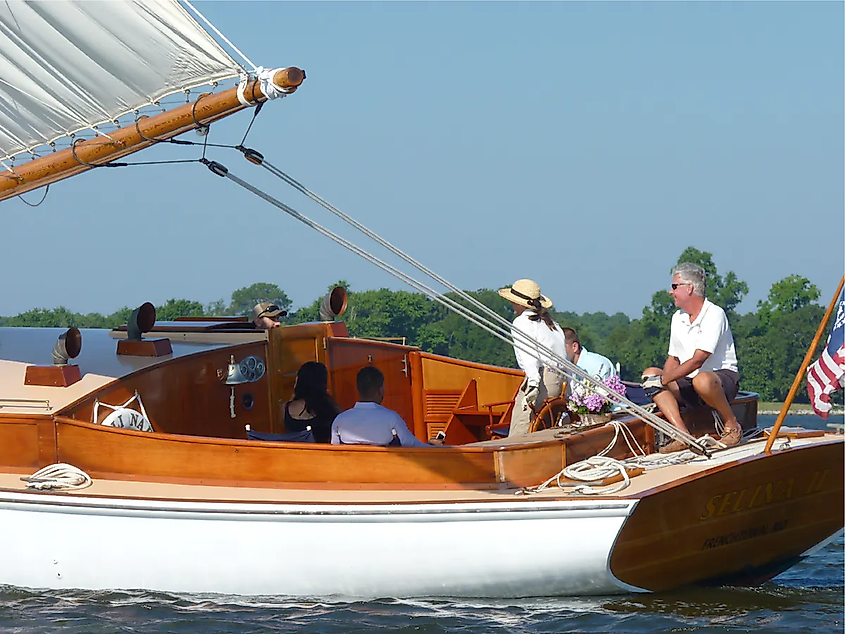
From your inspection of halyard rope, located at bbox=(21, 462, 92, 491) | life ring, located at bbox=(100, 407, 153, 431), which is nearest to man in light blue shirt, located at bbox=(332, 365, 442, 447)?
life ring, located at bbox=(100, 407, 153, 431)

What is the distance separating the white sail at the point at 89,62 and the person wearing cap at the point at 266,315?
1688mm

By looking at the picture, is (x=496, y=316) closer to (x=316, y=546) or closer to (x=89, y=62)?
(x=316, y=546)

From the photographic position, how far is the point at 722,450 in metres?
7.48

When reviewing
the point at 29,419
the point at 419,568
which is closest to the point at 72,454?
the point at 29,419

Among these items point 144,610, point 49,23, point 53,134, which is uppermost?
point 49,23

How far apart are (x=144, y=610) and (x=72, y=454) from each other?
3.54 feet

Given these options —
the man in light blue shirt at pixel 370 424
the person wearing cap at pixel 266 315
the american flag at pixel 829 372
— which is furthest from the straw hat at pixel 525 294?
the american flag at pixel 829 372

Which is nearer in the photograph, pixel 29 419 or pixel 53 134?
pixel 29 419

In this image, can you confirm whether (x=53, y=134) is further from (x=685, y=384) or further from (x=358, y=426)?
(x=685, y=384)

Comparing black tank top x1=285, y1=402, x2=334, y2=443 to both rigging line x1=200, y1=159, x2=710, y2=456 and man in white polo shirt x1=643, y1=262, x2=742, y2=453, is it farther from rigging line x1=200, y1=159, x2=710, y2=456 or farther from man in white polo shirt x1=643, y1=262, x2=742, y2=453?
man in white polo shirt x1=643, y1=262, x2=742, y2=453

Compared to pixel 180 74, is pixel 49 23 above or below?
above

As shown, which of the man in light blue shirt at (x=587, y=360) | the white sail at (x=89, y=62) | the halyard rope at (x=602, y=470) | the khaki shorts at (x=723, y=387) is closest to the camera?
the halyard rope at (x=602, y=470)

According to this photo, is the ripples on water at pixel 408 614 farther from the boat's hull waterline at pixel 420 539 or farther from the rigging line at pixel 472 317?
the rigging line at pixel 472 317

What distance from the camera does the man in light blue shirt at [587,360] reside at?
888cm
